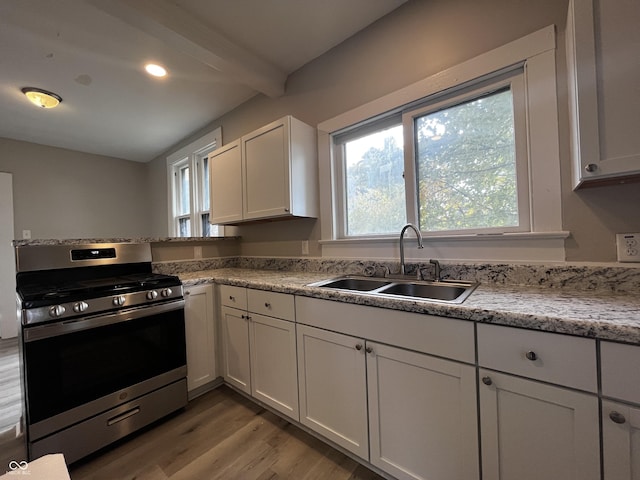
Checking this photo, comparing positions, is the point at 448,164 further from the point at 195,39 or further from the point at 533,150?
the point at 195,39

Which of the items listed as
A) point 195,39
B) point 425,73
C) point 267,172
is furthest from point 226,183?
point 425,73

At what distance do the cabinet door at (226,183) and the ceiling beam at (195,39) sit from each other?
0.55 meters

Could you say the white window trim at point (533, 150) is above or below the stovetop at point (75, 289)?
above

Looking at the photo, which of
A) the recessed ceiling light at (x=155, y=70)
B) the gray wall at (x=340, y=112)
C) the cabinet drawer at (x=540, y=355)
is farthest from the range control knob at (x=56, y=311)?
the recessed ceiling light at (x=155, y=70)

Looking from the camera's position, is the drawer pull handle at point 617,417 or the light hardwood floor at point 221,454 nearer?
the drawer pull handle at point 617,417

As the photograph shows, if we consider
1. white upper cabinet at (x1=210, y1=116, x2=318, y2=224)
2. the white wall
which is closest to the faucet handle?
white upper cabinet at (x1=210, y1=116, x2=318, y2=224)

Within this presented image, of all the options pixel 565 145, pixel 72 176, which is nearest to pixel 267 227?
pixel 565 145

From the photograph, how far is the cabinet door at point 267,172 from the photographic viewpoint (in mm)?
1958

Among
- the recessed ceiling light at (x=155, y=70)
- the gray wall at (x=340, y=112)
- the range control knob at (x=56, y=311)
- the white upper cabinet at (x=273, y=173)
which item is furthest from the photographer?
the recessed ceiling light at (x=155, y=70)

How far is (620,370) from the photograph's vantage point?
27.8 inches

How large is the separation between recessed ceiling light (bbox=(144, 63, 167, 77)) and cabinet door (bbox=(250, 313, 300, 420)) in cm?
218

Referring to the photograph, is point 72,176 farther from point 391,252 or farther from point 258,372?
point 391,252

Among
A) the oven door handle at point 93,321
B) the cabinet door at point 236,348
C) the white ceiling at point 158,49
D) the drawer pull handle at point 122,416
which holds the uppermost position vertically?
the white ceiling at point 158,49

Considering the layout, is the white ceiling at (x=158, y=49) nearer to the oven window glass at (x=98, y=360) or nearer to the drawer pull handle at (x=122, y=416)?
the oven window glass at (x=98, y=360)
